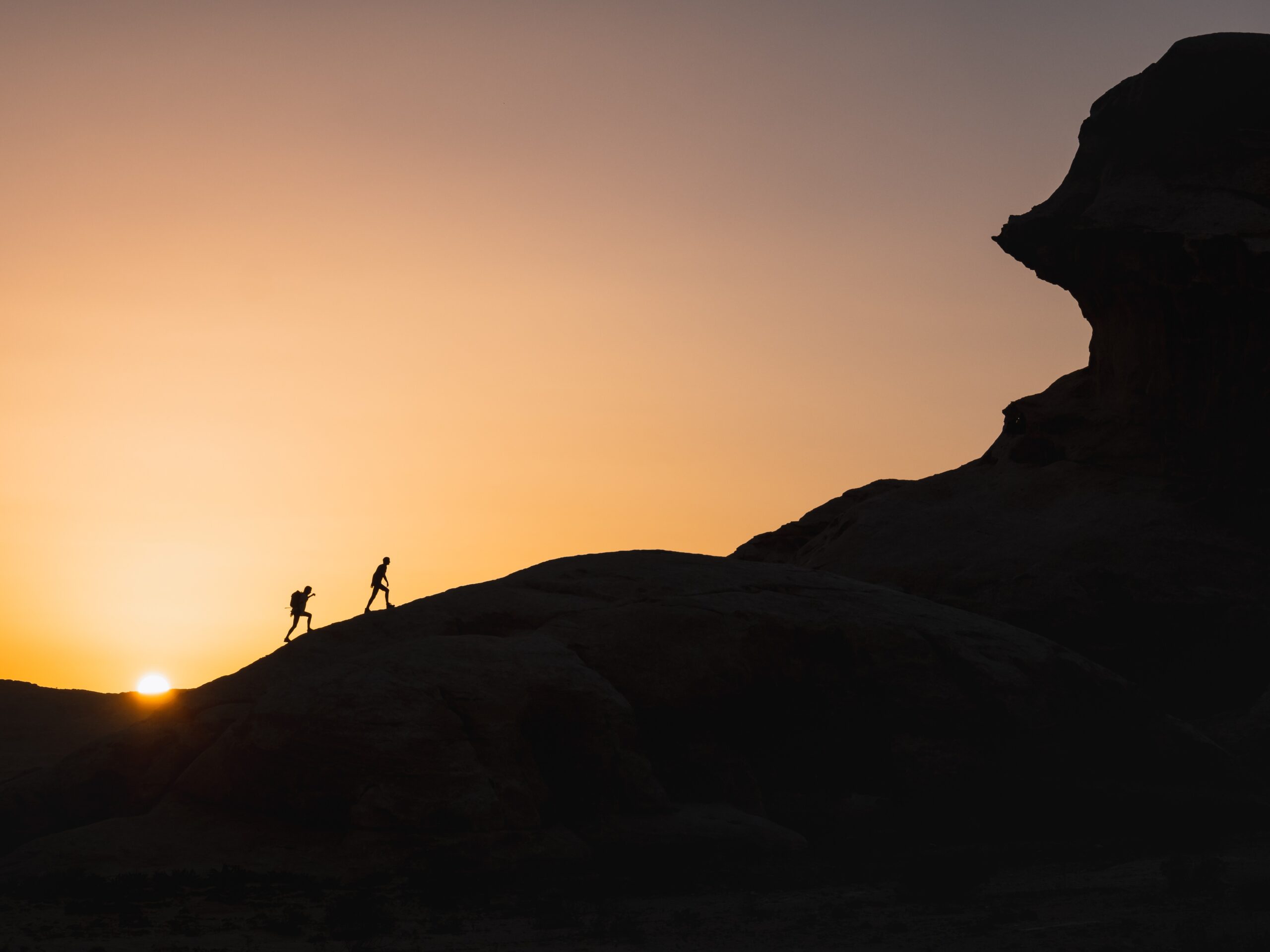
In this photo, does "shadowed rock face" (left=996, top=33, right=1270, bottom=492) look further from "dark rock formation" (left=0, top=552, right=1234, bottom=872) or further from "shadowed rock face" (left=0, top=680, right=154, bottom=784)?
Answer: "shadowed rock face" (left=0, top=680, right=154, bottom=784)

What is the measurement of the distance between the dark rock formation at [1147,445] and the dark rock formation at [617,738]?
9001 mm

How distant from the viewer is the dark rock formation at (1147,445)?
35.5m

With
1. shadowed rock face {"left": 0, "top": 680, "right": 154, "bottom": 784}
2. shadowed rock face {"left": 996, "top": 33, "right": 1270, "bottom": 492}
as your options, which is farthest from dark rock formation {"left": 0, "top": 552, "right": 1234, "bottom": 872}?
shadowed rock face {"left": 996, "top": 33, "right": 1270, "bottom": 492}

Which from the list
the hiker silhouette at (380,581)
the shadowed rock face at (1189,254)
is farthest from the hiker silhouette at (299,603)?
the shadowed rock face at (1189,254)

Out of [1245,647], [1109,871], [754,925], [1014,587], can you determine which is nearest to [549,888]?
[754,925]

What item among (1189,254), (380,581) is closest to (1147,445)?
(1189,254)

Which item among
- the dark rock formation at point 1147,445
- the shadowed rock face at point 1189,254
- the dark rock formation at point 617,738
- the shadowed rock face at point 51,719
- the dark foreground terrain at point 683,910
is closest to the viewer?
the dark foreground terrain at point 683,910

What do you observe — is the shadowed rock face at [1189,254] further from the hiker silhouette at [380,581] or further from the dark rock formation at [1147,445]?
the hiker silhouette at [380,581]

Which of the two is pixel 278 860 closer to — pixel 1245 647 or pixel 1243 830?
pixel 1243 830

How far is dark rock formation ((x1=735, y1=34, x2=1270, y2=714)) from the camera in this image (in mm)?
35531

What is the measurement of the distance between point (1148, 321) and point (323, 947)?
3437 centimetres

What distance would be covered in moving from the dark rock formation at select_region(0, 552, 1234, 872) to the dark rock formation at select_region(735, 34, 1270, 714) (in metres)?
9.00

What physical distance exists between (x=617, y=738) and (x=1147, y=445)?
26.1 m

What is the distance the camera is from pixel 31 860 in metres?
17.8
